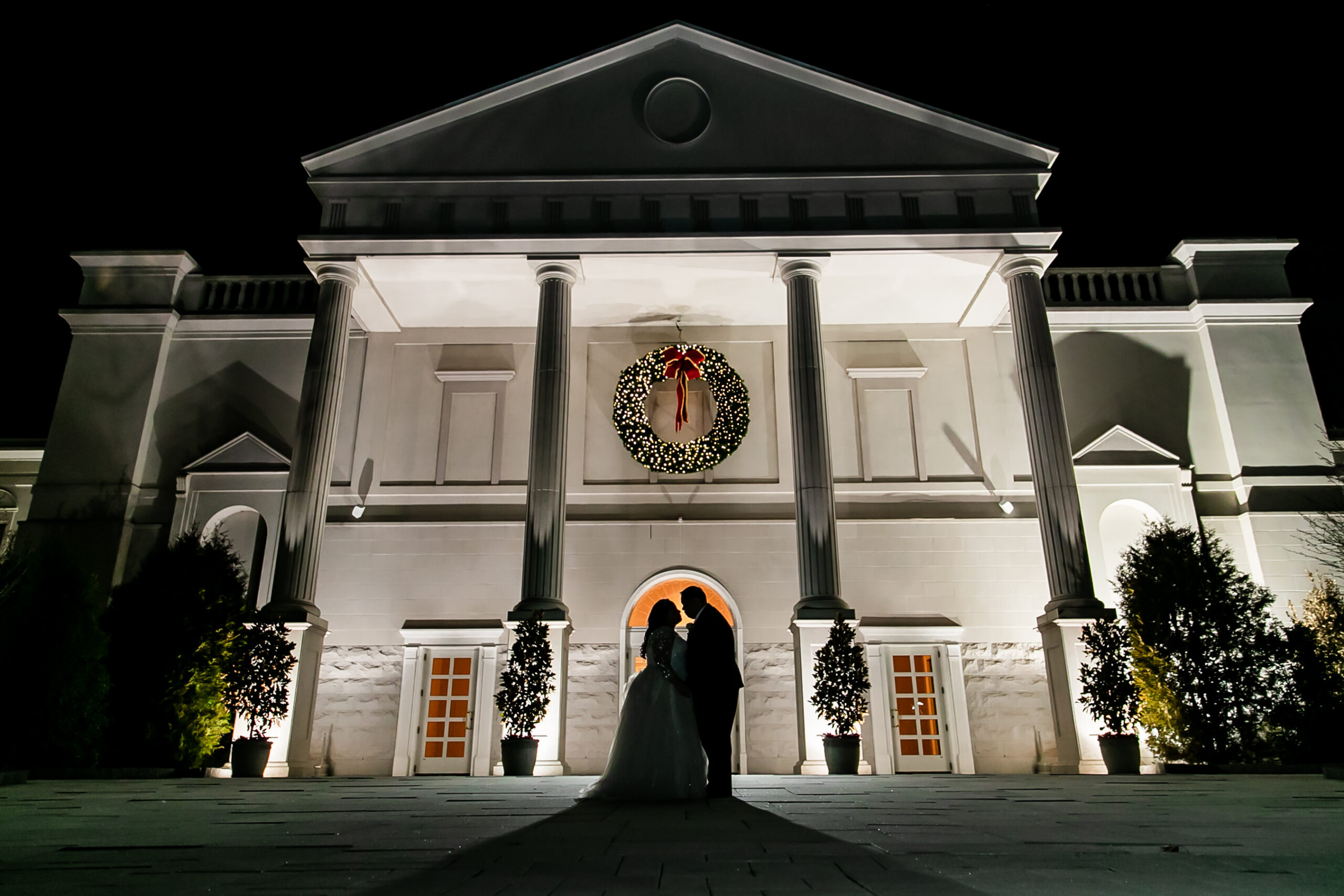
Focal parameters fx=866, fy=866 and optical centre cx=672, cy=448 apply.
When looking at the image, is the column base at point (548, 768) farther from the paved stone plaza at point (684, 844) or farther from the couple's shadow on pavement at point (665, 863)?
the couple's shadow on pavement at point (665, 863)

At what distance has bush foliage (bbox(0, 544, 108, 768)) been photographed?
437 inches

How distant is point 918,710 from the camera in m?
15.7

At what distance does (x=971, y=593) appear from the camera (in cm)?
1625

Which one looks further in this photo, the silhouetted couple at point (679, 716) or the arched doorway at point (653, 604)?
the arched doorway at point (653, 604)

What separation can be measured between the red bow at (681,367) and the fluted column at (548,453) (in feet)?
8.58

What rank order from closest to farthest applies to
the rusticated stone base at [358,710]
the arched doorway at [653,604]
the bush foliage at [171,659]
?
1. the bush foliage at [171,659]
2. the rusticated stone base at [358,710]
3. the arched doorway at [653,604]

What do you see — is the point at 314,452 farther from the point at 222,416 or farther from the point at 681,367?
the point at 681,367

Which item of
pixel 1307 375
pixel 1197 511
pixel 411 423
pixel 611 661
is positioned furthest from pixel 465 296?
pixel 1307 375

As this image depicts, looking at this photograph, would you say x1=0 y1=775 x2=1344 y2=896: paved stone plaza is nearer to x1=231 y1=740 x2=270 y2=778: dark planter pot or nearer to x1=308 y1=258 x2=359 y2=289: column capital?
x1=231 y1=740 x2=270 y2=778: dark planter pot

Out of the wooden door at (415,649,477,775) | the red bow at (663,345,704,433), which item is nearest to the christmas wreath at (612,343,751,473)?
the red bow at (663,345,704,433)

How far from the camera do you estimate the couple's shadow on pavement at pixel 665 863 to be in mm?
2674

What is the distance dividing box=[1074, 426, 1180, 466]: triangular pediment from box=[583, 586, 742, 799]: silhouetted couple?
1260 cm

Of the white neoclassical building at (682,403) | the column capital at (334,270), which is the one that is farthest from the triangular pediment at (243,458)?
the column capital at (334,270)

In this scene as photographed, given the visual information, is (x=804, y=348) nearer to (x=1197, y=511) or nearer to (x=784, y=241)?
(x=784, y=241)
